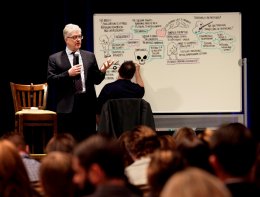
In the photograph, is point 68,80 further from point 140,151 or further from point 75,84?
point 140,151

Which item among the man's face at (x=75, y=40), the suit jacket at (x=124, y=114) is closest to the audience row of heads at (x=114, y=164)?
the suit jacket at (x=124, y=114)

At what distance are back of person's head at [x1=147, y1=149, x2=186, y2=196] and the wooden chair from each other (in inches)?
138

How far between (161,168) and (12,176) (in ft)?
2.26

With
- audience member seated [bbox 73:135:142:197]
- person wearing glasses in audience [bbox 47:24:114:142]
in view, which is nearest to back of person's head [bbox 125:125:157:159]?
audience member seated [bbox 73:135:142:197]

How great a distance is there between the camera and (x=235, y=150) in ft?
7.80

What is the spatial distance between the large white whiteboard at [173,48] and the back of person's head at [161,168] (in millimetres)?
4091

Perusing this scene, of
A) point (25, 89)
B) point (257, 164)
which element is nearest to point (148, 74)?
point (25, 89)

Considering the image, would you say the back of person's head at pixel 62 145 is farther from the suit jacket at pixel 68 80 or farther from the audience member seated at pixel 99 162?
the suit jacket at pixel 68 80

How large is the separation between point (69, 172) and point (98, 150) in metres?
0.42

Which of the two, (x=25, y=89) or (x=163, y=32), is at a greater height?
(x=163, y=32)

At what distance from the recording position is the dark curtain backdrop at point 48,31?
22.8 feet

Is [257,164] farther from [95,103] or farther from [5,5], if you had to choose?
[5,5]

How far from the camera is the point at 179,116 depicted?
6.61 m

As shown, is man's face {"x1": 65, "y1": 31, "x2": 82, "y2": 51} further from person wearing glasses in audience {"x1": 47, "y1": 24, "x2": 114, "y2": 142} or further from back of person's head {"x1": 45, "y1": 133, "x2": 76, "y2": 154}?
back of person's head {"x1": 45, "y1": 133, "x2": 76, "y2": 154}
